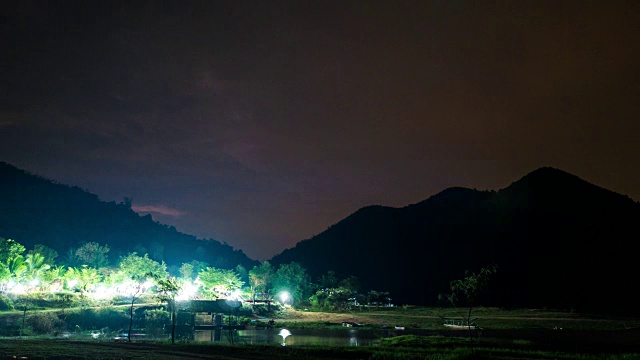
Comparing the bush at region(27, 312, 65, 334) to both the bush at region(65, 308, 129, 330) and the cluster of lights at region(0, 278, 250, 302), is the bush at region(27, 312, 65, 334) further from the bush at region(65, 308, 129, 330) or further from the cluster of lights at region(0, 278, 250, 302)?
the cluster of lights at region(0, 278, 250, 302)

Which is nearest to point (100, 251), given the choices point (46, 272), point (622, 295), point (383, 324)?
point (46, 272)

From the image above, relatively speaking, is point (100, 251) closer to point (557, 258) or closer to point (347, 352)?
point (347, 352)

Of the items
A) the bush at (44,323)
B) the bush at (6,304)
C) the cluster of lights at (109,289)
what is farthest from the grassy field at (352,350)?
the cluster of lights at (109,289)

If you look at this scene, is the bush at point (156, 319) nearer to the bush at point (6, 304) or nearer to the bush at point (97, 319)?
the bush at point (97, 319)

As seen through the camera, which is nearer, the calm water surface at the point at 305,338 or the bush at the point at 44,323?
the calm water surface at the point at 305,338

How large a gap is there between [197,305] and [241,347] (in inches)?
2535

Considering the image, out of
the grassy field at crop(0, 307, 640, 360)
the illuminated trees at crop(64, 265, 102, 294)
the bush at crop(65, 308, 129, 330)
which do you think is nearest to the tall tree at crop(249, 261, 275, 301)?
the illuminated trees at crop(64, 265, 102, 294)

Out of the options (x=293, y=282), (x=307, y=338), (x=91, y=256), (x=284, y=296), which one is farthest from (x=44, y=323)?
(x=293, y=282)

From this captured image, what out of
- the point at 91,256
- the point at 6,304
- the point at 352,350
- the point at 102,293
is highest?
the point at 91,256

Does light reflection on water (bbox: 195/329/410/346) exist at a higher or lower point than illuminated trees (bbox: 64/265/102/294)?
lower

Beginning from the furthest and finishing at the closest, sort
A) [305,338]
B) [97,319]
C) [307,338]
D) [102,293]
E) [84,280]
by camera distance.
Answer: [84,280]
[102,293]
[97,319]
[305,338]
[307,338]

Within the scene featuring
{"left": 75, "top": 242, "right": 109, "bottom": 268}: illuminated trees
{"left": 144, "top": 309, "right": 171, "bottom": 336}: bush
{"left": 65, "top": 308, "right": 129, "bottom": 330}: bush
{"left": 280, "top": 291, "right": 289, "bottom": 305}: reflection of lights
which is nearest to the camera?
{"left": 65, "top": 308, "right": 129, "bottom": 330}: bush

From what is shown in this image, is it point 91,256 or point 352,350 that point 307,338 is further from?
point 91,256

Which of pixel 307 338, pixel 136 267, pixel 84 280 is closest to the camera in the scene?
pixel 307 338
